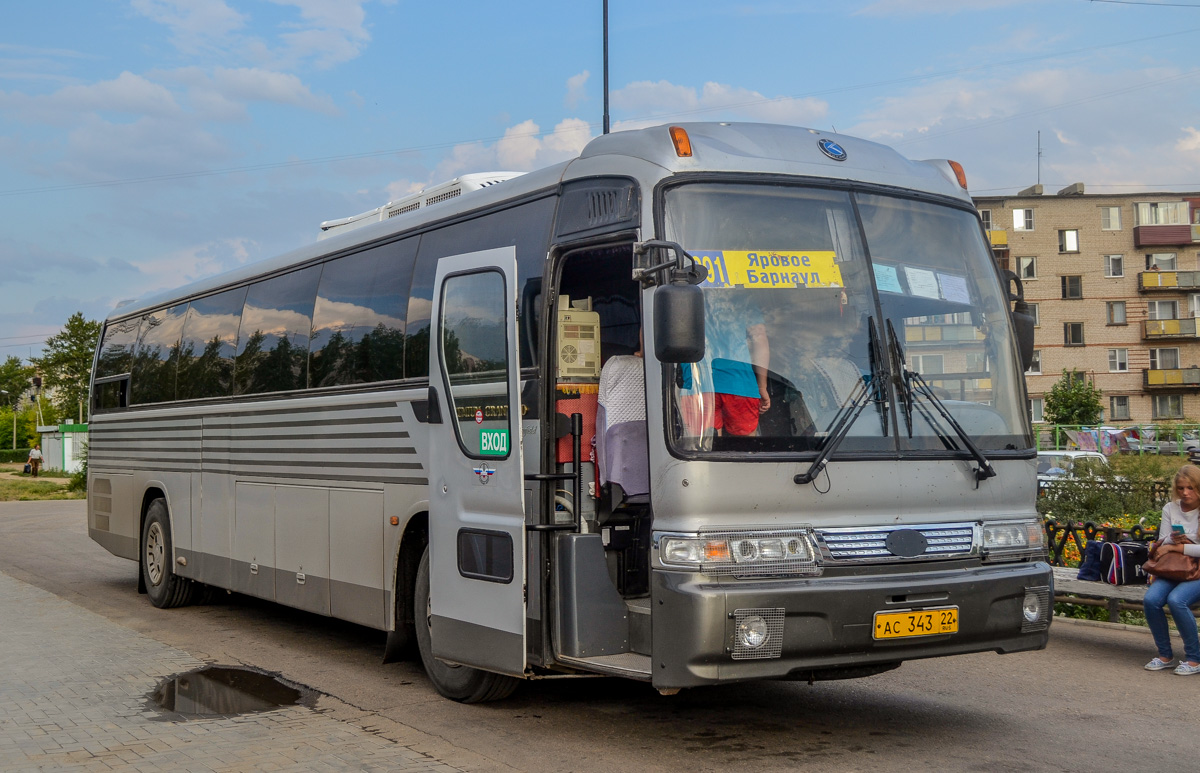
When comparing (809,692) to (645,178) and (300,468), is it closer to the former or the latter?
(645,178)

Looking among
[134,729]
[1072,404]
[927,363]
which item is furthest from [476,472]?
[1072,404]

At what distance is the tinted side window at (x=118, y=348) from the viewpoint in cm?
1476

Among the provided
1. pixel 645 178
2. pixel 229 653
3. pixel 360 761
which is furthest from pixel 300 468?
pixel 645 178

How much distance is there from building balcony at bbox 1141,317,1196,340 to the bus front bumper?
72.8 m

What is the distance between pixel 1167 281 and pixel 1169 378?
574cm

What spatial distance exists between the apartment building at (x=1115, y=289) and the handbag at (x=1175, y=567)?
64.2 meters

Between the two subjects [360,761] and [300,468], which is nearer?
[360,761]

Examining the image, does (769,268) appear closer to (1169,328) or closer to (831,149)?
(831,149)

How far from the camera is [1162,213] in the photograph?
7275 centimetres

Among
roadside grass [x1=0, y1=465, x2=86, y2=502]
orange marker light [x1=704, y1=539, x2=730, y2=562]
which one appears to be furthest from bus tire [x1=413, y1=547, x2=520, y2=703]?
roadside grass [x1=0, y1=465, x2=86, y2=502]

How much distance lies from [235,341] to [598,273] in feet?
17.6

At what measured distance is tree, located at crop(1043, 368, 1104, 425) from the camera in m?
57.5

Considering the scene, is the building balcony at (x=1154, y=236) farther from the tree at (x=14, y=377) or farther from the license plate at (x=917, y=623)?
the tree at (x=14, y=377)

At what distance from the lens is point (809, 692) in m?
8.41
